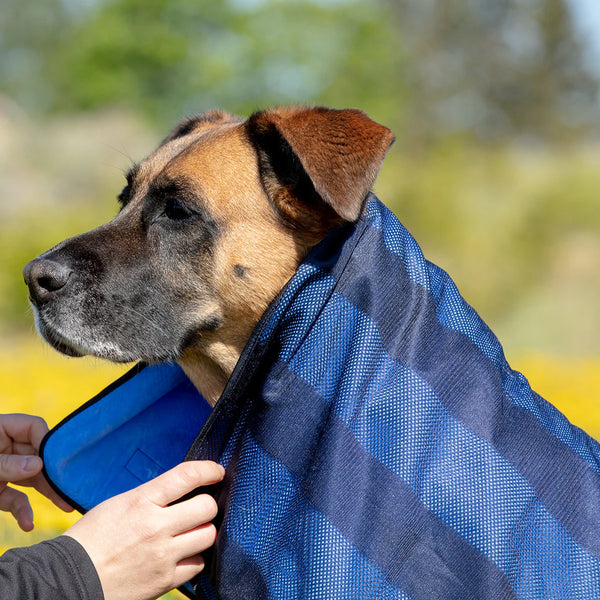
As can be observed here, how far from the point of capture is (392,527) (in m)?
1.94

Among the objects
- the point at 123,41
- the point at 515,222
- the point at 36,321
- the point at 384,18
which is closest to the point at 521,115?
the point at 384,18

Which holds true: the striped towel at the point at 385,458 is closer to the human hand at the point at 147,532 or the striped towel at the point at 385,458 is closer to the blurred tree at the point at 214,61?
the human hand at the point at 147,532

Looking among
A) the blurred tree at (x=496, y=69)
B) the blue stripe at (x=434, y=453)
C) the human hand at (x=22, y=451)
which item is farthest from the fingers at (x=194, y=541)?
the blurred tree at (x=496, y=69)

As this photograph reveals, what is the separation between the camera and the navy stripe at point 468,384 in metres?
2.05

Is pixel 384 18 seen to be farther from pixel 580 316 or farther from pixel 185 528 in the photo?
pixel 185 528

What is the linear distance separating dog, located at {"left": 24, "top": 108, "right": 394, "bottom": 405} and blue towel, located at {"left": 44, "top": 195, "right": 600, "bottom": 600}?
1.57 feet

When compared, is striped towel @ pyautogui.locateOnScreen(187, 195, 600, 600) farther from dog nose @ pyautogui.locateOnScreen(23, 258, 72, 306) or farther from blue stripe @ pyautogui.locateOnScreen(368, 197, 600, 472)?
dog nose @ pyautogui.locateOnScreen(23, 258, 72, 306)

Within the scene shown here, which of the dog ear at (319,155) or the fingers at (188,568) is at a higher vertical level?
the dog ear at (319,155)

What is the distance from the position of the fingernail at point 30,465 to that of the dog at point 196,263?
1.34 feet

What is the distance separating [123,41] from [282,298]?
105 feet

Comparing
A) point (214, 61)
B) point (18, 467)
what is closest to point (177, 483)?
point (18, 467)

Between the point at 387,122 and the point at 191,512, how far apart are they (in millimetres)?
29671

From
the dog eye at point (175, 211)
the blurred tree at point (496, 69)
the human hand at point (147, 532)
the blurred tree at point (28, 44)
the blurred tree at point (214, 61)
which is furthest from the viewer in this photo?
the blurred tree at point (28, 44)

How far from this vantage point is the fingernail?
2.57 m
